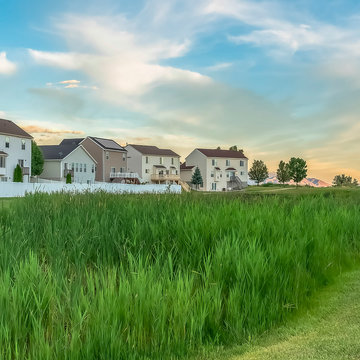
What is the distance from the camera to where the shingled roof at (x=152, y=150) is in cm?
7461

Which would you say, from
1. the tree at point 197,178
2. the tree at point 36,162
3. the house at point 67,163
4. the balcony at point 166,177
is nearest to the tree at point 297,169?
the tree at point 197,178

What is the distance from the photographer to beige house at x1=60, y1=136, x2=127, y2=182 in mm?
67125

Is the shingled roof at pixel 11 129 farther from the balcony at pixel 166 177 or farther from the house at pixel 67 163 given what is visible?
the balcony at pixel 166 177

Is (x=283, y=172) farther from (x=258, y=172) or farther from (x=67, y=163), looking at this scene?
(x=67, y=163)

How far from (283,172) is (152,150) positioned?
28.3 meters

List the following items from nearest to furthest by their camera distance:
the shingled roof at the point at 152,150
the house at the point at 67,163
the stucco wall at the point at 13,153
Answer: the stucco wall at the point at 13,153, the house at the point at 67,163, the shingled roof at the point at 152,150

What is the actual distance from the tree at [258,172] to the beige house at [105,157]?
32.4 m

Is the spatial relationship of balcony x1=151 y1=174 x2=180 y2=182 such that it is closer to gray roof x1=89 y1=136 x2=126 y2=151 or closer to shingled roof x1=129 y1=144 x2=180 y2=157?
shingled roof x1=129 y1=144 x2=180 y2=157

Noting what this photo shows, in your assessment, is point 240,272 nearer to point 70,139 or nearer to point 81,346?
point 81,346

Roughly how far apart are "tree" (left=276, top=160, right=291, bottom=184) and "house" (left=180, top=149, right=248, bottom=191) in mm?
6907

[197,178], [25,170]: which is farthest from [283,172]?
[25,170]

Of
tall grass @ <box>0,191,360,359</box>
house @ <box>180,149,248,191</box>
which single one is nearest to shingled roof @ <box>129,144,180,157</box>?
house @ <box>180,149,248,191</box>

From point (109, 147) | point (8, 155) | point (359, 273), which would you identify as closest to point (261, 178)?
point (109, 147)

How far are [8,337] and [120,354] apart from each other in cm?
99
